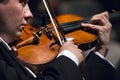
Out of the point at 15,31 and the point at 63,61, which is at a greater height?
the point at 15,31

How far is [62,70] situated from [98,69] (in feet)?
1.79

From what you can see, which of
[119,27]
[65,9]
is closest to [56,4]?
[65,9]

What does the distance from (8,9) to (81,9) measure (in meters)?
1.63

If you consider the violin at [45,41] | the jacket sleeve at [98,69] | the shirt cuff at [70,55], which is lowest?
the jacket sleeve at [98,69]

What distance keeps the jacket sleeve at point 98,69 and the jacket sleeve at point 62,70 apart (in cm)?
47

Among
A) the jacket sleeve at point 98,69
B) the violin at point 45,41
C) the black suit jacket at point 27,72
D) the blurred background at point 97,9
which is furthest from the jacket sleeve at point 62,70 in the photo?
the blurred background at point 97,9

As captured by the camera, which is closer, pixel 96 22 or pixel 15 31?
pixel 15 31

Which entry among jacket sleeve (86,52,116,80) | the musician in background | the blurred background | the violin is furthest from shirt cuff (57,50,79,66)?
the blurred background

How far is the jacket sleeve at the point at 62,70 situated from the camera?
5.16 ft

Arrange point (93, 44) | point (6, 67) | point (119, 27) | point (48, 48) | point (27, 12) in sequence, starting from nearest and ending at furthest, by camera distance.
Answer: point (6, 67) → point (27, 12) → point (48, 48) → point (93, 44) → point (119, 27)

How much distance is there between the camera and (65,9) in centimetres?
303

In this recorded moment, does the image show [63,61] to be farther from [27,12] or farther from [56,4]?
[56,4]

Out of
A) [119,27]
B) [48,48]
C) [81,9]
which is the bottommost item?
[119,27]

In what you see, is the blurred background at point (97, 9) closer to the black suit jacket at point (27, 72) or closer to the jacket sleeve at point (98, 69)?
the jacket sleeve at point (98, 69)
